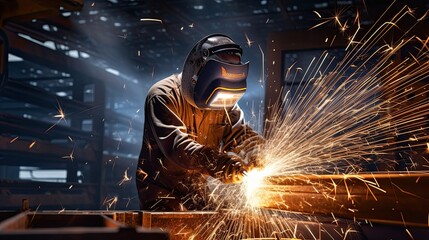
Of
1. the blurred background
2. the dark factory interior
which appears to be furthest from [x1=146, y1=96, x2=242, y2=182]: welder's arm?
the blurred background

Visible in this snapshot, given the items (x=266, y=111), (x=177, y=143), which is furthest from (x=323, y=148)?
(x=177, y=143)

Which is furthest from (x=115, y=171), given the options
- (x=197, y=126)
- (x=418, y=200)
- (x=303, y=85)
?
(x=418, y=200)

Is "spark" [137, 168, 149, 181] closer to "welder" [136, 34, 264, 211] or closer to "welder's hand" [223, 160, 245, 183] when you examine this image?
"welder" [136, 34, 264, 211]

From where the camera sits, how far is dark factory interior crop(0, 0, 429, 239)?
2.27 m

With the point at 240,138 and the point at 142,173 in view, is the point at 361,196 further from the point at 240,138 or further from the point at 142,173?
the point at 142,173

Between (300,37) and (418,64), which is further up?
(300,37)

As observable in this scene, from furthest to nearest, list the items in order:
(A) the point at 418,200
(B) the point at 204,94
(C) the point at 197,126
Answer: (C) the point at 197,126
(B) the point at 204,94
(A) the point at 418,200

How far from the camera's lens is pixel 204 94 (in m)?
2.85

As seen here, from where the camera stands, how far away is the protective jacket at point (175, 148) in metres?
2.74

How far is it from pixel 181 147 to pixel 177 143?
0.04 m

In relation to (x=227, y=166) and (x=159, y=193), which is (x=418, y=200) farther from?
(x=159, y=193)

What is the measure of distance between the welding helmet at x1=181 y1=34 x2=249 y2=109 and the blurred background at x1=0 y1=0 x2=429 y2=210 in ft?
7.48

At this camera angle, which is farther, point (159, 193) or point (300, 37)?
point (300, 37)

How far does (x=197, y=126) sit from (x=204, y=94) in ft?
1.28
